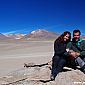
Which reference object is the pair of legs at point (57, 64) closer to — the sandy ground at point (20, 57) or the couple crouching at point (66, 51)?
the couple crouching at point (66, 51)

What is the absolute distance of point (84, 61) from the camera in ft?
26.0

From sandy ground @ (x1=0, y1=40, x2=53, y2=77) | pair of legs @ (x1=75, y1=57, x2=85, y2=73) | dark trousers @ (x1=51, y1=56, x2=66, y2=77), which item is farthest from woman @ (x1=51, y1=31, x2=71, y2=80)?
sandy ground @ (x1=0, y1=40, x2=53, y2=77)

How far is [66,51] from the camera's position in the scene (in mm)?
8102

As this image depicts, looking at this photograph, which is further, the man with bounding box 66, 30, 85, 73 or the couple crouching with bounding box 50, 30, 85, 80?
the couple crouching with bounding box 50, 30, 85, 80

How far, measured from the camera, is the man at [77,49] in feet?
25.9

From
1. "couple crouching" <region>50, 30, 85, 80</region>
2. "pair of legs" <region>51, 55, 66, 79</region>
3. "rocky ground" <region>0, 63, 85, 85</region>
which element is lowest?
"rocky ground" <region>0, 63, 85, 85</region>

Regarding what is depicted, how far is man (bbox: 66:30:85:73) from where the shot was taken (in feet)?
25.9

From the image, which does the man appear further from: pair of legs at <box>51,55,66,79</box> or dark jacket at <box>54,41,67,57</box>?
pair of legs at <box>51,55,66,79</box>

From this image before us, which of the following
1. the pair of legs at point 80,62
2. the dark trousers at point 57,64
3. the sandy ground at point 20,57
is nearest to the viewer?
the pair of legs at point 80,62

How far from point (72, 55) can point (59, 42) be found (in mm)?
601

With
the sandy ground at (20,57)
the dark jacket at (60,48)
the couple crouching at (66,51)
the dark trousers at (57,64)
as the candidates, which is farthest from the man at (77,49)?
the sandy ground at (20,57)

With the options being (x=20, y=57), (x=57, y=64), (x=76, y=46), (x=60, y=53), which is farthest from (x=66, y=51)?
(x=20, y=57)

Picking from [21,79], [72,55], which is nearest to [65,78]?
[72,55]

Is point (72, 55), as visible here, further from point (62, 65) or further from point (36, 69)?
point (36, 69)
